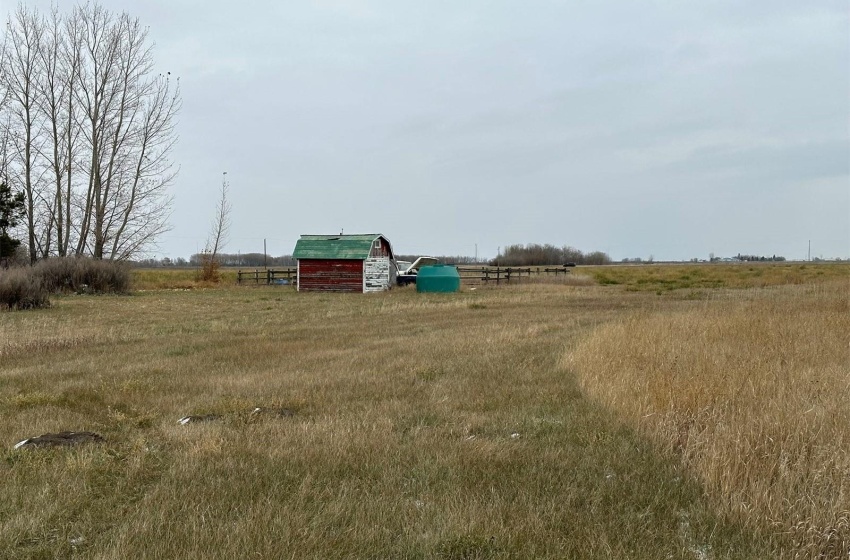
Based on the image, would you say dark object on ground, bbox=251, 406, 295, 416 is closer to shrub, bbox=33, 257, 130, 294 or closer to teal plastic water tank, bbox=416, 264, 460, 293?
teal plastic water tank, bbox=416, 264, 460, 293

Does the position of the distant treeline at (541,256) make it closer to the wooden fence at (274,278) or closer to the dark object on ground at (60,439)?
the wooden fence at (274,278)

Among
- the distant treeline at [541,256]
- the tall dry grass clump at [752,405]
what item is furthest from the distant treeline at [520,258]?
the tall dry grass clump at [752,405]

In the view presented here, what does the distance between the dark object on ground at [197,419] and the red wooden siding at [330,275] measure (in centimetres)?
3133

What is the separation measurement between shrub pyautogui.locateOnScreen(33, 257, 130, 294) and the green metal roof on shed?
10345 mm

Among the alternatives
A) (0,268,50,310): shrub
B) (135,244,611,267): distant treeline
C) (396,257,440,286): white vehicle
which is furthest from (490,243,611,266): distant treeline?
(0,268,50,310): shrub

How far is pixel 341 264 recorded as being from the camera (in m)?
38.1

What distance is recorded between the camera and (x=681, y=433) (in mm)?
5172

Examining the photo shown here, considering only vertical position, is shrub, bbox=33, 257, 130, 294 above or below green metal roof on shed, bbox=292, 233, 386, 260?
below

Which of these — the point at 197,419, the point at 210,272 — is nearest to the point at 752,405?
the point at 197,419

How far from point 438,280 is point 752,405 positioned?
2934cm

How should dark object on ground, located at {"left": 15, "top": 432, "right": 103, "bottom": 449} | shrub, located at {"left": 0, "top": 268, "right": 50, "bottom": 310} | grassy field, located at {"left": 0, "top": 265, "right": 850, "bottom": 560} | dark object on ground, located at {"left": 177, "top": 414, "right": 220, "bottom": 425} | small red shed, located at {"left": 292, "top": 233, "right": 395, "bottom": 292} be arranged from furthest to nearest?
small red shed, located at {"left": 292, "top": 233, "right": 395, "bottom": 292}, shrub, located at {"left": 0, "top": 268, "right": 50, "bottom": 310}, dark object on ground, located at {"left": 177, "top": 414, "right": 220, "bottom": 425}, dark object on ground, located at {"left": 15, "top": 432, "right": 103, "bottom": 449}, grassy field, located at {"left": 0, "top": 265, "right": 850, "bottom": 560}

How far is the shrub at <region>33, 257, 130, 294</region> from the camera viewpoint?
3167 cm

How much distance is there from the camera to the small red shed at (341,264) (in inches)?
1486

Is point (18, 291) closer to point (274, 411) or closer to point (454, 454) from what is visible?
point (274, 411)
